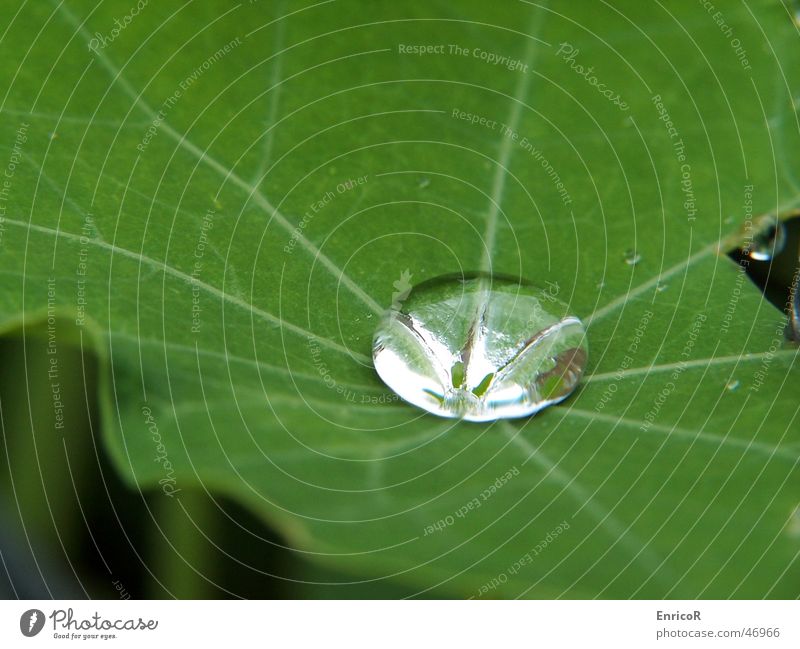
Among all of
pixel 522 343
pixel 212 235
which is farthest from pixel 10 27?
pixel 522 343

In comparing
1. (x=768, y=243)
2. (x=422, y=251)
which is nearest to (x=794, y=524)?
(x=768, y=243)

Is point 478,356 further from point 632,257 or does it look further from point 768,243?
point 768,243

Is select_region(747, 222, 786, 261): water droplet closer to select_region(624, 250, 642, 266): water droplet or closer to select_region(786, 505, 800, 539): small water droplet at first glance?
select_region(624, 250, 642, 266): water droplet

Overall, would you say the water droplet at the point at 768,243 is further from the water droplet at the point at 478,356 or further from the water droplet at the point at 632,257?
the water droplet at the point at 478,356

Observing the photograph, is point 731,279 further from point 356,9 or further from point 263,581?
point 263,581

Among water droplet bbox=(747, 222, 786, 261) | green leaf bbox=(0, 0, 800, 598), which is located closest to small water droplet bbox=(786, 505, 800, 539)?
green leaf bbox=(0, 0, 800, 598)

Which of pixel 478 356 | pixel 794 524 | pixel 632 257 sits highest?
pixel 632 257

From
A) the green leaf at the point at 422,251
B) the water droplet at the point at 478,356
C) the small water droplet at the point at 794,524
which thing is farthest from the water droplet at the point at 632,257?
the small water droplet at the point at 794,524
